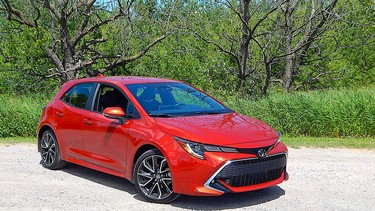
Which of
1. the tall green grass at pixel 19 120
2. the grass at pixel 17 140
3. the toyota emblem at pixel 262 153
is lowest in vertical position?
the grass at pixel 17 140

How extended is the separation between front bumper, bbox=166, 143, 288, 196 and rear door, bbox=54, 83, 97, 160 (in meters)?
2.15

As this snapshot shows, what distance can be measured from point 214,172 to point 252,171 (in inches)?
21.5

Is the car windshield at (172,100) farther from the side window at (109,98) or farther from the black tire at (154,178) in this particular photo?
the black tire at (154,178)

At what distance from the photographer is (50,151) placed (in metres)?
8.72

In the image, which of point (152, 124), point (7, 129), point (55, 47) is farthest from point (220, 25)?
point (152, 124)

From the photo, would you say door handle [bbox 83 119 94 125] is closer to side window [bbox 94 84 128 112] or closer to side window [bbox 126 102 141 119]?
side window [bbox 94 84 128 112]

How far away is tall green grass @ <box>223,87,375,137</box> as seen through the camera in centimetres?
1274

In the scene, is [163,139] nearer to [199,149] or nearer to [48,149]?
[199,149]

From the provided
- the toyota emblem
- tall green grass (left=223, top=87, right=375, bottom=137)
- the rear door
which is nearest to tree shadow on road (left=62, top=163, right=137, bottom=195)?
the rear door

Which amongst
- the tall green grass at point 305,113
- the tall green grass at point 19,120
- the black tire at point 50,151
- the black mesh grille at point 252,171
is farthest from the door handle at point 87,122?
the tall green grass at point 19,120

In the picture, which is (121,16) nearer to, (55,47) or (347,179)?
(55,47)

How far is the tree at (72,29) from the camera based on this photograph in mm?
18297

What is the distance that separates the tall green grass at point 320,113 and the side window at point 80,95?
625cm

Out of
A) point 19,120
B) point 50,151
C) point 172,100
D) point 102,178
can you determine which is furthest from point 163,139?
point 19,120
